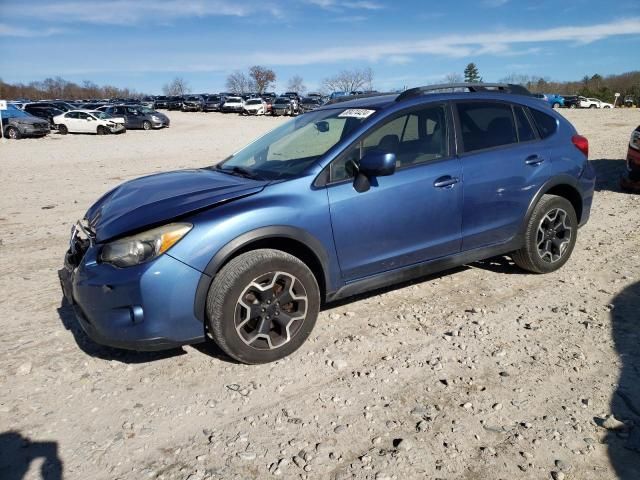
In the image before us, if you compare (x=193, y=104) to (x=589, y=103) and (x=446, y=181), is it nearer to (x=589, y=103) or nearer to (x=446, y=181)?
(x=589, y=103)

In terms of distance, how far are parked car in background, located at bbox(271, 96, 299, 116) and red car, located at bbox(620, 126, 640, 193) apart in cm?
3551

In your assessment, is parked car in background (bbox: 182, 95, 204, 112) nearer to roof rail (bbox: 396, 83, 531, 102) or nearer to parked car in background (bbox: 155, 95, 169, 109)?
parked car in background (bbox: 155, 95, 169, 109)

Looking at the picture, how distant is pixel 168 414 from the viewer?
2.90 metres

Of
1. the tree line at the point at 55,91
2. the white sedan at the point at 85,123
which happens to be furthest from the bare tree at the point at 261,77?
the white sedan at the point at 85,123

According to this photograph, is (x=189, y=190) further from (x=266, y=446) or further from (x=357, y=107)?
(x=266, y=446)

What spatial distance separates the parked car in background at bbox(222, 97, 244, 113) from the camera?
47031 mm

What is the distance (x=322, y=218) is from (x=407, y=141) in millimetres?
A: 1059

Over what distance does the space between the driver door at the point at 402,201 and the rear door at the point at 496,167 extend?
0.45ft

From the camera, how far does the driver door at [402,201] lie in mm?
3564

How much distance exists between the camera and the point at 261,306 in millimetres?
3297

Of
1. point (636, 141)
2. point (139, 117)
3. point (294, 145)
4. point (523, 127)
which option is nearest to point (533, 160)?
point (523, 127)

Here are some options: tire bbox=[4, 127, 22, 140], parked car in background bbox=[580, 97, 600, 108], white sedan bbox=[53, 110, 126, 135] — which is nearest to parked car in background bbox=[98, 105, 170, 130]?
white sedan bbox=[53, 110, 126, 135]

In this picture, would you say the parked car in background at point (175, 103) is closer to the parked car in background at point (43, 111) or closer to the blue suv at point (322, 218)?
the parked car in background at point (43, 111)

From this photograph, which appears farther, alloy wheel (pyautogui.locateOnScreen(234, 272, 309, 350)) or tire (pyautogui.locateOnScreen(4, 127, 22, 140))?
tire (pyautogui.locateOnScreen(4, 127, 22, 140))
